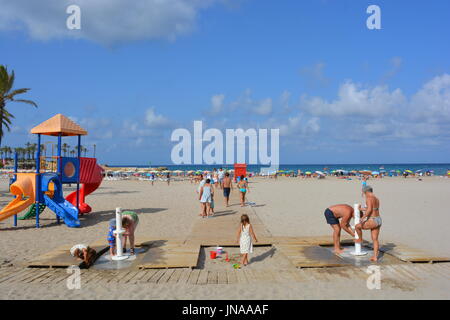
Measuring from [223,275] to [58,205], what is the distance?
24.8 feet

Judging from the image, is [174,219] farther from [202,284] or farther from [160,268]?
[202,284]

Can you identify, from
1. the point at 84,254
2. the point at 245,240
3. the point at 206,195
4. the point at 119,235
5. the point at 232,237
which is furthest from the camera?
the point at 206,195

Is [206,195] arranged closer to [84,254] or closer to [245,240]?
[245,240]

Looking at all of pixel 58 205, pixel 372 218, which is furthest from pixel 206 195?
pixel 372 218

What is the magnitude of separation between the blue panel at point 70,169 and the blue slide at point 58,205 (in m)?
0.54

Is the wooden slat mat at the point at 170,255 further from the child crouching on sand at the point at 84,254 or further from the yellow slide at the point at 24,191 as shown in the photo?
the yellow slide at the point at 24,191

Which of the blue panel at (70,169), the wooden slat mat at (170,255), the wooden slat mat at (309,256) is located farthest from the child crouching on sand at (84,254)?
the blue panel at (70,169)

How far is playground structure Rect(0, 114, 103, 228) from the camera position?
10.9 metres

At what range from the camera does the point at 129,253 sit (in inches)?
279

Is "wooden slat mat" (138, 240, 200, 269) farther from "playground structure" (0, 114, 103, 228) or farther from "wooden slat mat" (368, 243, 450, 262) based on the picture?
"playground structure" (0, 114, 103, 228)

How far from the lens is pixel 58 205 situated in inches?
435

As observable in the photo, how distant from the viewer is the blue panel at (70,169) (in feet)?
38.9

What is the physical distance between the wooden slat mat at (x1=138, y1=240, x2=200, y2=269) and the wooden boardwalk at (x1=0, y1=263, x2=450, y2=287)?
162 mm
